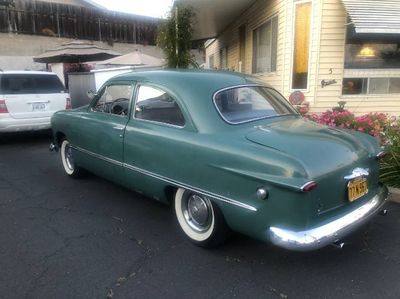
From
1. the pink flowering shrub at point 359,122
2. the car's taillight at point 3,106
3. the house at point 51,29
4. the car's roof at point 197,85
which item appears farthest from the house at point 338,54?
the house at point 51,29

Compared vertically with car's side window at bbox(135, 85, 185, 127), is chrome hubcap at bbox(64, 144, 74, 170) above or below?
below

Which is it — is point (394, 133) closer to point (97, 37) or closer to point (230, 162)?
point (230, 162)

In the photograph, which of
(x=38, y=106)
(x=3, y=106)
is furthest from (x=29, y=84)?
(x=3, y=106)

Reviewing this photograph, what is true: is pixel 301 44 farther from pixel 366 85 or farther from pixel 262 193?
pixel 262 193

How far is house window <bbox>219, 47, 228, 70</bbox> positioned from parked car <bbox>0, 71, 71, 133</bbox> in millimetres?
8552

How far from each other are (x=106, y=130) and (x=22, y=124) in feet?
14.4

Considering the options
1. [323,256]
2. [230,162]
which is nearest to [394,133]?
[323,256]

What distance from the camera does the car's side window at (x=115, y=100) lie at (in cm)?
438

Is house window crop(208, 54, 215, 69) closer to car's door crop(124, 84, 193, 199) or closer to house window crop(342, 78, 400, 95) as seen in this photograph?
house window crop(342, 78, 400, 95)

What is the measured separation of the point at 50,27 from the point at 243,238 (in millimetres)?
19279

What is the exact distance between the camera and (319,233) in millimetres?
2723

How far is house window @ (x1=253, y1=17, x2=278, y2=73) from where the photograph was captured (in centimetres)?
934

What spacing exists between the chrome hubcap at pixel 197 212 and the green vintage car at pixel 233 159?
1 centimetres

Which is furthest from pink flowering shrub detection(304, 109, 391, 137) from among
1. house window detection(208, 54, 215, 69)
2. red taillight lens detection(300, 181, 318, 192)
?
house window detection(208, 54, 215, 69)
